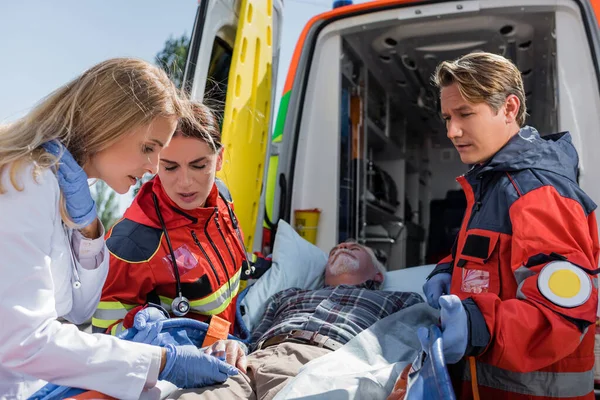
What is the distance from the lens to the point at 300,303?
2.64 m

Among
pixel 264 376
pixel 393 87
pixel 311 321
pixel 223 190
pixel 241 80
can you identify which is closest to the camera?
pixel 264 376

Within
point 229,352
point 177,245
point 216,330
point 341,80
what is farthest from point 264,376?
Answer: point 341,80

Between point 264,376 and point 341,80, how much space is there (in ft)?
7.62

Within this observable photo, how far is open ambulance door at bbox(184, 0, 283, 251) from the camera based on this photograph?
2646mm

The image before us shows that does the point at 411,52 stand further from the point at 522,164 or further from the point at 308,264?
the point at 522,164

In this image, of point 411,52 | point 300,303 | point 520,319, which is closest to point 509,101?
point 520,319

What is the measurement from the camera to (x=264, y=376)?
1.88 m

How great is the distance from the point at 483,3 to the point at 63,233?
8.89 feet

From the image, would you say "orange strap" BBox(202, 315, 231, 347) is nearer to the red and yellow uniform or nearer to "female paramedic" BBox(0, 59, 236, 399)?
the red and yellow uniform

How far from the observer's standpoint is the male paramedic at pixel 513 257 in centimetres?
140

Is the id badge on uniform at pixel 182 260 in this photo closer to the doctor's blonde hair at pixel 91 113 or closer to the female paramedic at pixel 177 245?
the female paramedic at pixel 177 245

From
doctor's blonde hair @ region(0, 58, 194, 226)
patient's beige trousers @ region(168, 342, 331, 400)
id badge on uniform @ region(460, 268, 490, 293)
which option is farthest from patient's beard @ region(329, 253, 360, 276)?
doctor's blonde hair @ region(0, 58, 194, 226)

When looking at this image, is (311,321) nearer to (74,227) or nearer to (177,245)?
(177,245)

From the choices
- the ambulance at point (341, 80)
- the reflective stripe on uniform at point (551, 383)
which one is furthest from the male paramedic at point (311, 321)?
the reflective stripe on uniform at point (551, 383)
